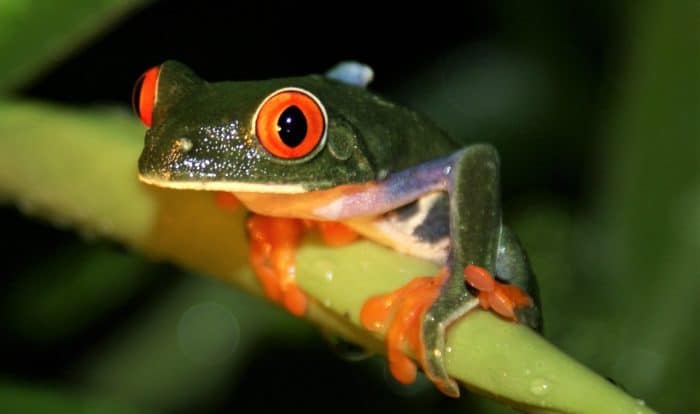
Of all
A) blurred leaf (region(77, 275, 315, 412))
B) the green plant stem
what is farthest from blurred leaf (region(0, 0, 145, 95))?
blurred leaf (region(77, 275, 315, 412))

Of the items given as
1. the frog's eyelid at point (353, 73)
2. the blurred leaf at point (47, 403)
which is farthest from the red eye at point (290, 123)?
the blurred leaf at point (47, 403)

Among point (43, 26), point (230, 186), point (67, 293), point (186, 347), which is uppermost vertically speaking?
point (43, 26)

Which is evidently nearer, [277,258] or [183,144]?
[183,144]

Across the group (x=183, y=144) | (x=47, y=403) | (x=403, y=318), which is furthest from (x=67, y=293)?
(x=403, y=318)

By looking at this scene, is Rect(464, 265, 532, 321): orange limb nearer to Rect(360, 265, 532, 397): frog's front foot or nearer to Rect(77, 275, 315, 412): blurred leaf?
Rect(360, 265, 532, 397): frog's front foot

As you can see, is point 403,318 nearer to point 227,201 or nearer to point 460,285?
point 460,285

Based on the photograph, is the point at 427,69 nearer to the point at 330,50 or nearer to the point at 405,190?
the point at 330,50

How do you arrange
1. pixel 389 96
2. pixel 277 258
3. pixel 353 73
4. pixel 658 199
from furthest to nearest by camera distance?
pixel 389 96, pixel 658 199, pixel 353 73, pixel 277 258
